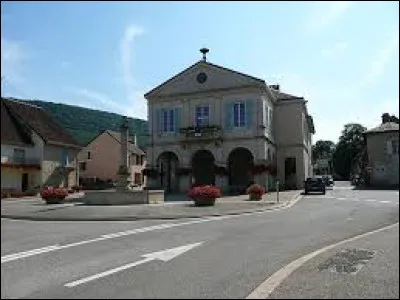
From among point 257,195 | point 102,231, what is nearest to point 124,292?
point 102,231

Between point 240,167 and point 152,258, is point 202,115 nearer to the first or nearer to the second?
point 240,167

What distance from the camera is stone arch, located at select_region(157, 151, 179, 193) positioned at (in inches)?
1980

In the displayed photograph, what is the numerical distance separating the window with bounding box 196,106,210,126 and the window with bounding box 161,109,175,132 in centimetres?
245

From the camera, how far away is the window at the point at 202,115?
48719 mm

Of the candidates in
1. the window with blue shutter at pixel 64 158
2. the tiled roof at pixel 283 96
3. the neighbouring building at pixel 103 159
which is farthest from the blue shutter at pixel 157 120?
the neighbouring building at pixel 103 159

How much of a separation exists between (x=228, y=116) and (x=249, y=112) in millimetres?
1945

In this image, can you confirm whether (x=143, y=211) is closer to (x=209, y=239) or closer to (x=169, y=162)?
(x=209, y=239)

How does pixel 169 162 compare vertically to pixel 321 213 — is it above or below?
above

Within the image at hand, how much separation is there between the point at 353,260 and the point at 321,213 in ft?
48.8

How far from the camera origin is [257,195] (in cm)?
3491

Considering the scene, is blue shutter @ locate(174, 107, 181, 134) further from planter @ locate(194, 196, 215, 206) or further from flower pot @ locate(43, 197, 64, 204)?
planter @ locate(194, 196, 215, 206)

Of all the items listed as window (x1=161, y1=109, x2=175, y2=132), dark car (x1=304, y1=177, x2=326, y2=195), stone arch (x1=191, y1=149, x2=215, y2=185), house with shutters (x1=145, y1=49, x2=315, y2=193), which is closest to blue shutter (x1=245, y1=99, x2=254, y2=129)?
house with shutters (x1=145, y1=49, x2=315, y2=193)

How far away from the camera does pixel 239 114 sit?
47.6 m

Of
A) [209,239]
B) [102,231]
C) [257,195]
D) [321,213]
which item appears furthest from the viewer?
[257,195]
